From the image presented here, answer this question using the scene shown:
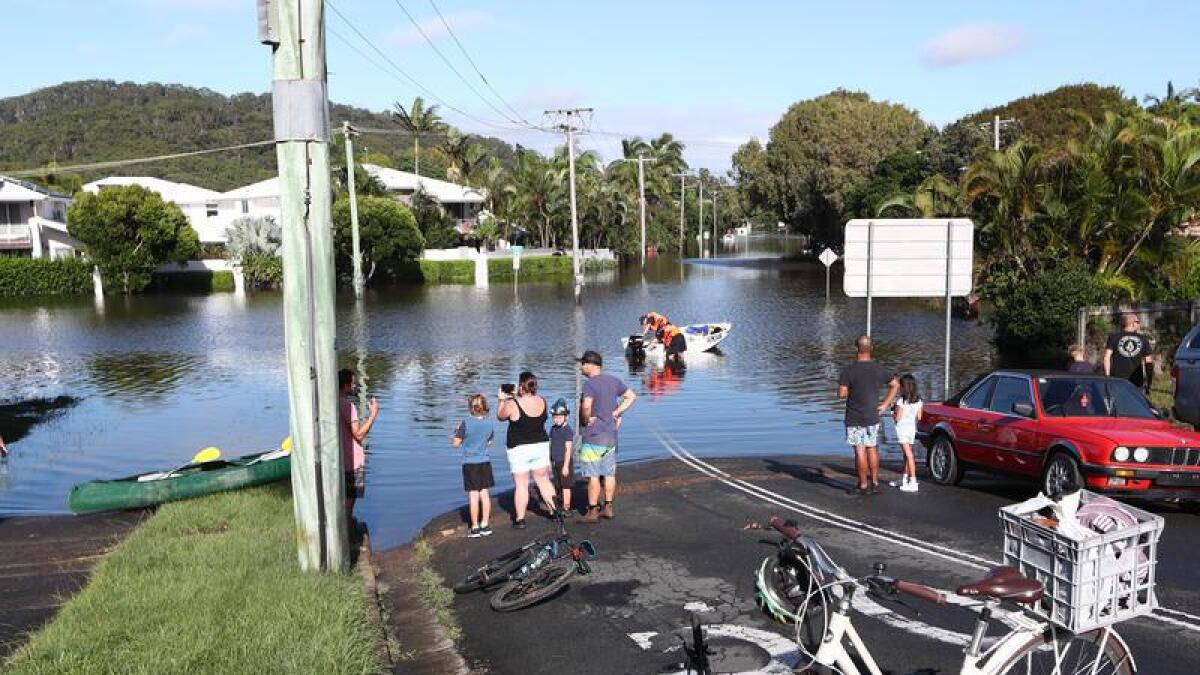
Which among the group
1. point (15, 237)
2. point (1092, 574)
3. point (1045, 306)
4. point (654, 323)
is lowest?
point (654, 323)

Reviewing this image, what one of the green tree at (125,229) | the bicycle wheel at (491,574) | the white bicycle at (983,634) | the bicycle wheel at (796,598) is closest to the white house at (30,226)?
the green tree at (125,229)

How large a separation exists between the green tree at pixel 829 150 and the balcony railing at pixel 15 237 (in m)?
61.0

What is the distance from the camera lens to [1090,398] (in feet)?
41.4

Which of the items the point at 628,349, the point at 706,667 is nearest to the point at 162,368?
the point at 628,349

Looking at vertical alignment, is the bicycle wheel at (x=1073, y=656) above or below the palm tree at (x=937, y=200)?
below

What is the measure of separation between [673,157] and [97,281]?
82983 mm

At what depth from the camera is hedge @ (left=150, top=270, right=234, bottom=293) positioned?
7150 cm

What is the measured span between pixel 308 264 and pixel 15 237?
75.4 m

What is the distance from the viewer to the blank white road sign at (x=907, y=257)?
671 inches

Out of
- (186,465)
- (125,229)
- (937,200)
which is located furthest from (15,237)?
(186,465)

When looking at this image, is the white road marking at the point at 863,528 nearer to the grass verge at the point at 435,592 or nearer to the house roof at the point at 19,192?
the grass verge at the point at 435,592

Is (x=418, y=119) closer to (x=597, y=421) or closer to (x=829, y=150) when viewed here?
(x=829, y=150)

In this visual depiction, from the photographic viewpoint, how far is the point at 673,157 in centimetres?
13638

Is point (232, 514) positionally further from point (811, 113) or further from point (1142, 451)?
point (811, 113)
